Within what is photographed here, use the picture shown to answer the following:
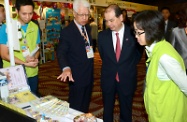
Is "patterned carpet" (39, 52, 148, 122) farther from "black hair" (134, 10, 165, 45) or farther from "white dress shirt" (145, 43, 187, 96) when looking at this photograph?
"black hair" (134, 10, 165, 45)

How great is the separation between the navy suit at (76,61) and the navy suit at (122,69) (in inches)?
7.0

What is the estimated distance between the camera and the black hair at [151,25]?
4.84 ft

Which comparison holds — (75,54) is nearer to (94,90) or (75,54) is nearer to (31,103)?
(31,103)

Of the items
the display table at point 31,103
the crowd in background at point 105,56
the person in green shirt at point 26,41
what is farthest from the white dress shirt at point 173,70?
the person in green shirt at point 26,41

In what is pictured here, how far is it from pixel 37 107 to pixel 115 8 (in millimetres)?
1265

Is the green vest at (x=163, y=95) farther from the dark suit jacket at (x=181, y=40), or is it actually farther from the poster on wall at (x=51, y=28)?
the poster on wall at (x=51, y=28)

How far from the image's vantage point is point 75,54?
2.25 metres

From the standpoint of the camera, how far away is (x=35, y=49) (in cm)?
216

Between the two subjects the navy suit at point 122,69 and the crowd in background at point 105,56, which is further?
the navy suit at point 122,69

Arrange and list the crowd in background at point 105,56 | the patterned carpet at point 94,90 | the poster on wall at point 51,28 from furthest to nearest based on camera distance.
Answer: the poster on wall at point 51,28 < the patterned carpet at point 94,90 < the crowd in background at point 105,56

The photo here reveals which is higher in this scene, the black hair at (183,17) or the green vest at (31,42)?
the black hair at (183,17)

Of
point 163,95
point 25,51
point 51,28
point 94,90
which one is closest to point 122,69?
point 163,95

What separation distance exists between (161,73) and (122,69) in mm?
778

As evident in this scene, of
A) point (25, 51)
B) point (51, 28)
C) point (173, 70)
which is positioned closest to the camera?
point (173, 70)
